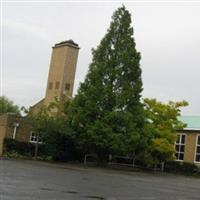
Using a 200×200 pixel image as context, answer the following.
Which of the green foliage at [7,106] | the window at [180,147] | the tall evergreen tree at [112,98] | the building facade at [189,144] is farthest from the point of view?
the green foliage at [7,106]

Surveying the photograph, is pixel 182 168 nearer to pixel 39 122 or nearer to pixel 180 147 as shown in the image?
pixel 180 147

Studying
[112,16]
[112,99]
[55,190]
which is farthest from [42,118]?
[55,190]

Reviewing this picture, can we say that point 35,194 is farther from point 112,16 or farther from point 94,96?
point 112,16

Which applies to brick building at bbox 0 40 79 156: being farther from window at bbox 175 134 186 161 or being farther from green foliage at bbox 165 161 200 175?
green foliage at bbox 165 161 200 175

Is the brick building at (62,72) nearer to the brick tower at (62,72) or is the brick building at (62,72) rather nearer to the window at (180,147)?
the brick tower at (62,72)

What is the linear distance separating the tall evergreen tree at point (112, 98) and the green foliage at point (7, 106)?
50.9 metres

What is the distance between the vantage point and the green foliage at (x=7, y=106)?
3620 inches

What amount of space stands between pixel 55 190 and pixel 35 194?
196cm

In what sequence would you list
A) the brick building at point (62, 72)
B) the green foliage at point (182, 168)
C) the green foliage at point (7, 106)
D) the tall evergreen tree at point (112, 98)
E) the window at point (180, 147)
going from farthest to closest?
the green foliage at point (7, 106) < the brick building at point (62, 72) < the window at point (180, 147) < the green foliage at point (182, 168) < the tall evergreen tree at point (112, 98)

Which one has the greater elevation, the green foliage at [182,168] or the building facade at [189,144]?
the building facade at [189,144]

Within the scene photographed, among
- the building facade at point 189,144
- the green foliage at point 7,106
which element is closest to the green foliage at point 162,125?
the building facade at point 189,144

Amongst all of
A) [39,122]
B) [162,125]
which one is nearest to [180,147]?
[162,125]

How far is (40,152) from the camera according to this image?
46250 mm

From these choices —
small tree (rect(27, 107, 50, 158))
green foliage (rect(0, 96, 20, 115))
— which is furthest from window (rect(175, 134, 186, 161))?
green foliage (rect(0, 96, 20, 115))
